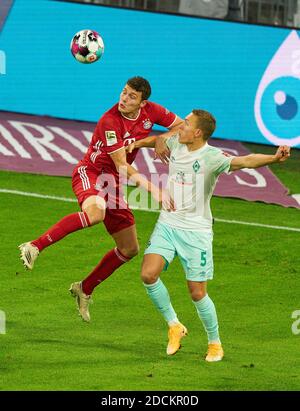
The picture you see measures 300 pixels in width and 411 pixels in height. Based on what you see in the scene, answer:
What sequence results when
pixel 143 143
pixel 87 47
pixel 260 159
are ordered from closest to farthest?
pixel 260 159 → pixel 143 143 → pixel 87 47

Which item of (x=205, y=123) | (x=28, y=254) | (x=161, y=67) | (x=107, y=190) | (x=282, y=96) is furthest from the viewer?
(x=161, y=67)

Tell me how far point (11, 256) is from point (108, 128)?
3.78 meters

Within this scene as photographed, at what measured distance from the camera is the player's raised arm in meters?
12.3

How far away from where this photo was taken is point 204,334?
533 inches

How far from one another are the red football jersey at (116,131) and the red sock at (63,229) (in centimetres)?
77

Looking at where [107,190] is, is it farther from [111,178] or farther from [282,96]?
[282,96]

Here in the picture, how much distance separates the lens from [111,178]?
1378cm

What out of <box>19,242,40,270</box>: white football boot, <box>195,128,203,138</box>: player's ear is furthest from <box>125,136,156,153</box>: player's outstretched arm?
<box>19,242,40,270</box>: white football boot

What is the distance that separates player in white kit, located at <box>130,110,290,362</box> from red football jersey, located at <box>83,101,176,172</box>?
3.92 feet

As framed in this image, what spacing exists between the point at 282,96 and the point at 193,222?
10792 mm

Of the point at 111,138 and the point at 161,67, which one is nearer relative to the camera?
the point at 111,138

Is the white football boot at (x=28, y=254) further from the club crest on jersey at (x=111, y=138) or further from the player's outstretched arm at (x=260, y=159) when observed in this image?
the player's outstretched arm at (x=260, y=159)

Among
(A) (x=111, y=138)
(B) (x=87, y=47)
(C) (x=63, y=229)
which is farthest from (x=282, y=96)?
(C) (x=63, y=229)
